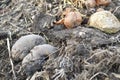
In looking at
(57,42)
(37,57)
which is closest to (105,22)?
(57,42)

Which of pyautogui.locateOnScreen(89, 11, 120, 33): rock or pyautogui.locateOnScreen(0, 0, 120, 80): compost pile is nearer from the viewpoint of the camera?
pyautogui.locateOnScreen(0, 0, 120, 80): compost pile

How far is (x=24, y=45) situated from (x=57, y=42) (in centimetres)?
30

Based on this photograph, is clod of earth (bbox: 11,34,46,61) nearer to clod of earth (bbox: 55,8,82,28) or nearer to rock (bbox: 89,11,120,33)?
clod of earth (bbox: 55,8,82,28)

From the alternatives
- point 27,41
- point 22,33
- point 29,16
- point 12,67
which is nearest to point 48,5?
point 29,16

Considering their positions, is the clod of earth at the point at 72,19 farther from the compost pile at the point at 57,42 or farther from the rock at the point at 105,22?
the rock at the point at 105,22

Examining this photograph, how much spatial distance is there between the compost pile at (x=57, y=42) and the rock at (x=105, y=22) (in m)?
0.02

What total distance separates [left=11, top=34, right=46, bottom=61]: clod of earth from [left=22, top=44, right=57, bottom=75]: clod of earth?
83 mm

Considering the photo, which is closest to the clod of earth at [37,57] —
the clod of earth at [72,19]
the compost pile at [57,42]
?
the compost pile at [57,42]

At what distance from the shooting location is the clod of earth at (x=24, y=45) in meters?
2.83

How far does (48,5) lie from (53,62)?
0.95 meters

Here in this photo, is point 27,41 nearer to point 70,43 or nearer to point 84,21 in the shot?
point 70,43

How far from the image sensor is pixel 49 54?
274cm

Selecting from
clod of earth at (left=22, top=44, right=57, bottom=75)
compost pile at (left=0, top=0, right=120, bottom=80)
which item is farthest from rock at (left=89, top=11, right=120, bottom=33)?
clod of earth at (left=22, top=44, right=57, bottom=75)

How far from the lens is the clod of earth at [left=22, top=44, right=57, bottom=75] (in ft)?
8.79
